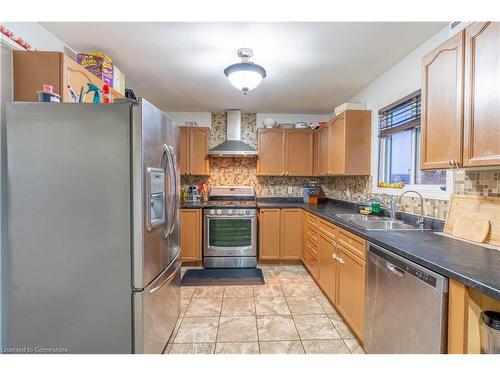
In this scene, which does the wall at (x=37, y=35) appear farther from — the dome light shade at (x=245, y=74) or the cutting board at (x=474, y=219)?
the cutting board at (x=474, y=219)

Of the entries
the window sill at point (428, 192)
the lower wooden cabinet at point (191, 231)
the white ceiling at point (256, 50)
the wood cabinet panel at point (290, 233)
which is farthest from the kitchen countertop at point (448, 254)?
the lower wooden cabinet at point (191, 231)

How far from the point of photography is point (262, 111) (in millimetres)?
4039

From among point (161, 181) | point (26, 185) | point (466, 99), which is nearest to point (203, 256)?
point (161, 181)

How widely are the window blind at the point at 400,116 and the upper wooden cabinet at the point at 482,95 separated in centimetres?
98

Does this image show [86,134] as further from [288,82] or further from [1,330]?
[288,82]

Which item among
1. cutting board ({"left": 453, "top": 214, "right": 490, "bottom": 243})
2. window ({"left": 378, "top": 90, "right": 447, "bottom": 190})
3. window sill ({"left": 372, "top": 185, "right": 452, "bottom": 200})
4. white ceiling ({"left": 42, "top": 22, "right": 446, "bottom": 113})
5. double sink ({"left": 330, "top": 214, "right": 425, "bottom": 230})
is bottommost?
double sink ({"left": 330, "top": 214, "right": 425, "bottom": 230})

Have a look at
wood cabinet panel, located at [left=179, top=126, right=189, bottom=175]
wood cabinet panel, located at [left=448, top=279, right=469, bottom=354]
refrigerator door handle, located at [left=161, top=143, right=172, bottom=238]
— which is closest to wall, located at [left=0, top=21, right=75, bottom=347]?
refrigerator door handle, located at [left=161, top=143, right=172, bottom=238]

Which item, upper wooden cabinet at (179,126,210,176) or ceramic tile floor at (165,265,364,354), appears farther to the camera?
upper wooden cabinet at (179,126,210,176)

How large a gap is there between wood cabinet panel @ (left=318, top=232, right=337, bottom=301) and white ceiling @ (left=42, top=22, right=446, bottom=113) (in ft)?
5.79

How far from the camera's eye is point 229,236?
3.40 m

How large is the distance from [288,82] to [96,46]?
1945 mm

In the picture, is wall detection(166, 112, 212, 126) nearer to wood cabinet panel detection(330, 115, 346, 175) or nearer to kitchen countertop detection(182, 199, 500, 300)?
wood cabinet panel detection(330, 115, 346, 175)

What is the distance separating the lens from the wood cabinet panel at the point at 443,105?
1298mm

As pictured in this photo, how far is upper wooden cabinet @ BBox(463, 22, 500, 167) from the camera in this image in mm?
1111
